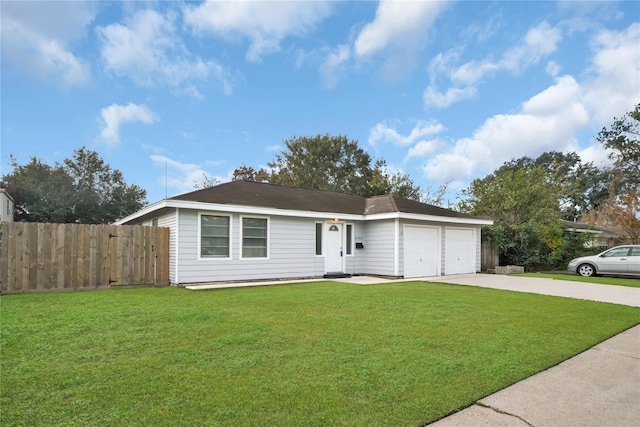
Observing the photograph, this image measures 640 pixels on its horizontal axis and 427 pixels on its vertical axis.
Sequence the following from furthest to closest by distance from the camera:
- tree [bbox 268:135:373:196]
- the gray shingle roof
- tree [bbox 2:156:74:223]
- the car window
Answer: tree [bbox 268:135:373:196]
tree [bbox 2:156:74:223]
the car window
the gray shingle roof

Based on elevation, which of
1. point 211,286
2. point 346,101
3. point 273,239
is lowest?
point 211,286

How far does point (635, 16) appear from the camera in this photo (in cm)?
1174

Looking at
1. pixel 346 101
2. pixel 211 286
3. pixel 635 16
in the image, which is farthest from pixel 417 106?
pixel 211 286

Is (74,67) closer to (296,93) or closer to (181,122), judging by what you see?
(181,122)

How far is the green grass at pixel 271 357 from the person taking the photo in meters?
2.59

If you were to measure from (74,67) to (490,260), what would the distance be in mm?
19662

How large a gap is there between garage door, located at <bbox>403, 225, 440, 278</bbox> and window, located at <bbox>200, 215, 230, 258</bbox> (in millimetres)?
6489

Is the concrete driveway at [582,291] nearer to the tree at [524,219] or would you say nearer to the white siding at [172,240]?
the tree at [524,219]

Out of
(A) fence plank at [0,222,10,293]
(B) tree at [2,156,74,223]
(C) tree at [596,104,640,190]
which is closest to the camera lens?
(A) fence plank at [0,222,10,293]

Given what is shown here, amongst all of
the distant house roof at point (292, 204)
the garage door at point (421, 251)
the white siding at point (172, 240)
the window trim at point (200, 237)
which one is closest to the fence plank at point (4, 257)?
the distant house roof at point (292, 204)

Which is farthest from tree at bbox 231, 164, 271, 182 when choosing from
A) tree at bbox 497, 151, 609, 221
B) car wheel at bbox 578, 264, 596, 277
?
tree at bbox 497, 151, 609, 221

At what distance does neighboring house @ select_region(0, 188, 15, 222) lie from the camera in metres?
21.2

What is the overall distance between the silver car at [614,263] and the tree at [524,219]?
78.3 inches

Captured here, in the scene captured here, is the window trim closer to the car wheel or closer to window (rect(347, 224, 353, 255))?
window (rect(347, 224, 353, 255))
